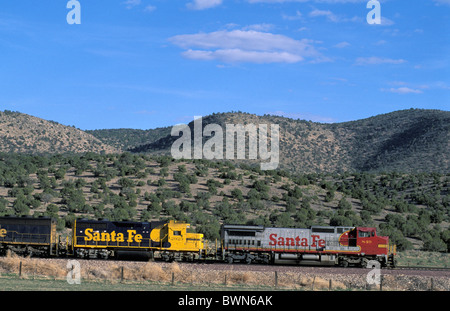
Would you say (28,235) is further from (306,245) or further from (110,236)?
(306,245)

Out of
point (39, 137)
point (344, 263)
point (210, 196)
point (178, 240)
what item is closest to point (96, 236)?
point (178, 240)

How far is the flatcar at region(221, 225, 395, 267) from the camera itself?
4397cm

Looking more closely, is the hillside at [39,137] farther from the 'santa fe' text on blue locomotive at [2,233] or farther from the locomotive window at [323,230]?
the locomotive window at [323,230]

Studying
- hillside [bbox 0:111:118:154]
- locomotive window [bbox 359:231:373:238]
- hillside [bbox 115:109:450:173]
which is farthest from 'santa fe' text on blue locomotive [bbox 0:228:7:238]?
hillside [bbox 115:109:450:173]

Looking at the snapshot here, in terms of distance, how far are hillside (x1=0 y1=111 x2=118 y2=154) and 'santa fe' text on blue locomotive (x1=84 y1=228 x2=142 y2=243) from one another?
9036 cm

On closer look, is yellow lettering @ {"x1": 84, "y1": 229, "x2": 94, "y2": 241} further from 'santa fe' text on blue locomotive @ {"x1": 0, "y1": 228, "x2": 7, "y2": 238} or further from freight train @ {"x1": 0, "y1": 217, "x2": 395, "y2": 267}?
'santa fe' text on blue locomotive @ {"x1": 0, "y1": 228, "x2": 7, "y2": 238}

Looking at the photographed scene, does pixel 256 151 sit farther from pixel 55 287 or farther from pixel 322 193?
pixel 55 287

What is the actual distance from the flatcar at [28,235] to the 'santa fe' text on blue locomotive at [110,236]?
8.35ft

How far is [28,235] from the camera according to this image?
44.2 m

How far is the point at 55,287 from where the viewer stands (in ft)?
90.8

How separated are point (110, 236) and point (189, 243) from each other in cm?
588

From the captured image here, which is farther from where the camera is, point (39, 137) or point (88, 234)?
point (39, 137)

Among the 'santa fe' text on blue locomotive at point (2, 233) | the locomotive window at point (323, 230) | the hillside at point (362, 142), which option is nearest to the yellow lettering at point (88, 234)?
the 'santa fe' text on blue locomotive at point (2, 233)
